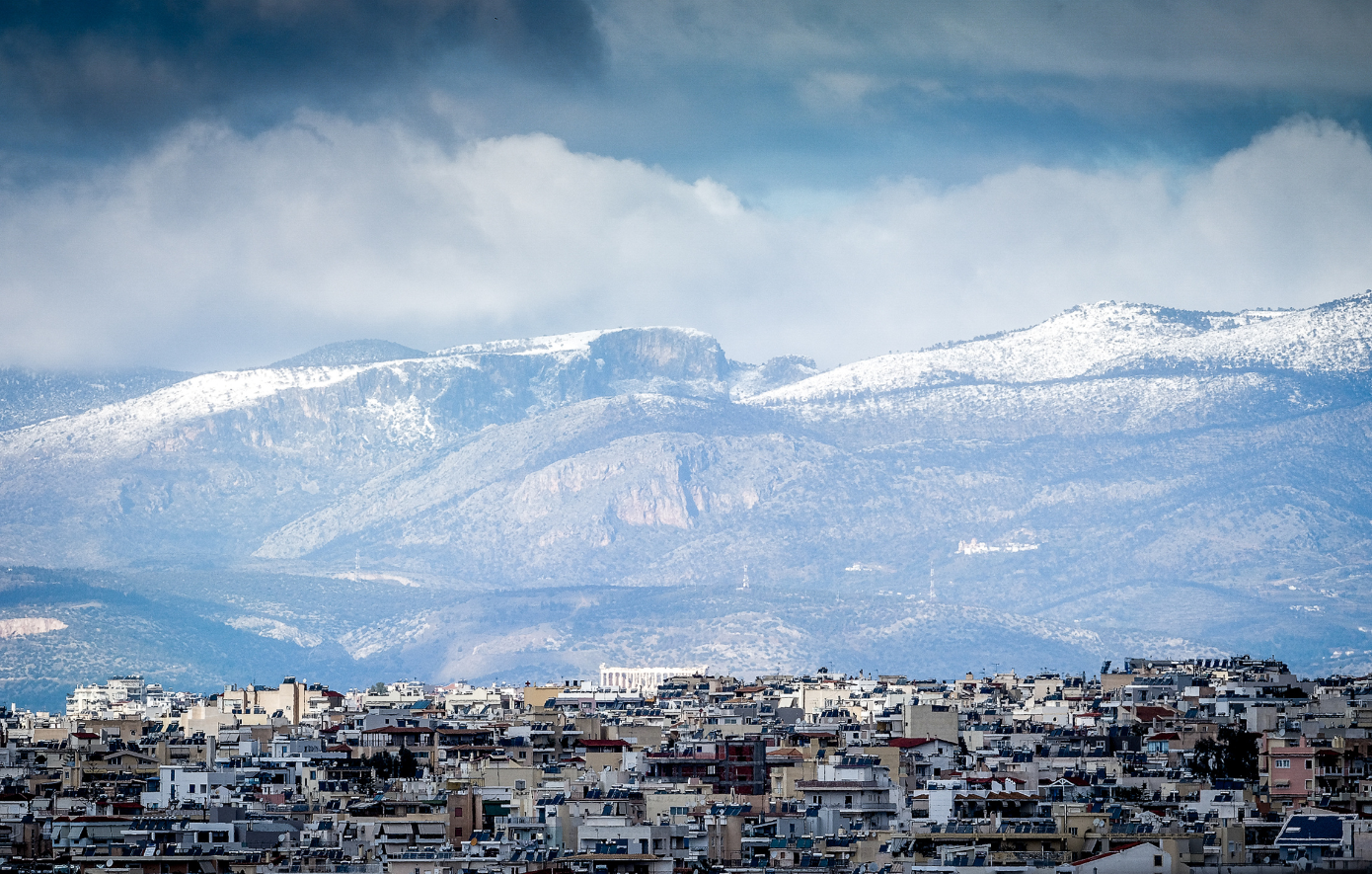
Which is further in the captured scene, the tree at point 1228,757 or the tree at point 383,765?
the tree at point 383,765

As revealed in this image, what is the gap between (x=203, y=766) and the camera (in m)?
115

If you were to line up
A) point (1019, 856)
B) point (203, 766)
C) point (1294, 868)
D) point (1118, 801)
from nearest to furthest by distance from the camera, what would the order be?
point (1294, 868)
point (1019, 856)
point (1118, 801)
point (203, 766)

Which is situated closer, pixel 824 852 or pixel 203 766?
pixel 824 852

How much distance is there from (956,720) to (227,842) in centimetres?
5475

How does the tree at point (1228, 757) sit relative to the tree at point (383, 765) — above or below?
below

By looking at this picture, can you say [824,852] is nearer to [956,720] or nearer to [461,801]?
[461,801]

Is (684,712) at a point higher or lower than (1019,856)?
higher

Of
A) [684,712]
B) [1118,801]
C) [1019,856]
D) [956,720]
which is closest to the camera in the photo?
[1019,856]

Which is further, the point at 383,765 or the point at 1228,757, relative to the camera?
the point at 383,765

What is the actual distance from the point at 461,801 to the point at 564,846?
8217mm

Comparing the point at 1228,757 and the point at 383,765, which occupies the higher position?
the point at 383,765

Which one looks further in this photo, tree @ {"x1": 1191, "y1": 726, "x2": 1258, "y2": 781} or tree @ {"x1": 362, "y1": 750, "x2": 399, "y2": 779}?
tree @ {"x1": 362, "y1": 750, "x2": 399, "y2": 779}

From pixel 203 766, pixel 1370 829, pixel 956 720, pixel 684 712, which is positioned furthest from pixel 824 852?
pixel 684 712

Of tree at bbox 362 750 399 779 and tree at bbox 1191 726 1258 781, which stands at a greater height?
tree at bbox 362 750 399 779
